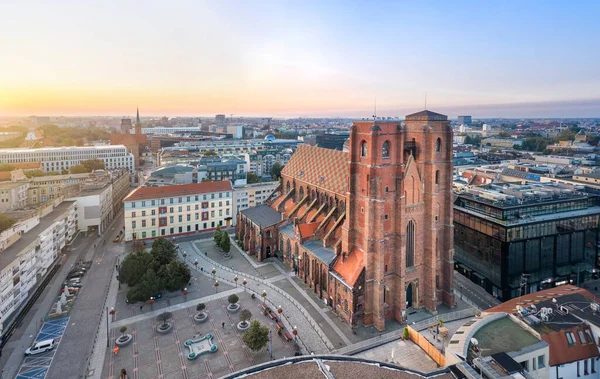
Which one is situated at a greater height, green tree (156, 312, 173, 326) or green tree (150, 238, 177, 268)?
green tree (150, 238, 177, 268)

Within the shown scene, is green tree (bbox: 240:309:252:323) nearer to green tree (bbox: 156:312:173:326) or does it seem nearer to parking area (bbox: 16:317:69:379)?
green tree (bbox: 156:312:173:326)

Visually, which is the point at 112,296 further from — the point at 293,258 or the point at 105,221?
the point at 105,221

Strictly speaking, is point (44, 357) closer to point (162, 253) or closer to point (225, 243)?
point (162, 253)

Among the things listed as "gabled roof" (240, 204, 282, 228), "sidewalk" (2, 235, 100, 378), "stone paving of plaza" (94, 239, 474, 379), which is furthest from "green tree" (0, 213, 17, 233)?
"gabled roof" (240, 204, 282, 228)

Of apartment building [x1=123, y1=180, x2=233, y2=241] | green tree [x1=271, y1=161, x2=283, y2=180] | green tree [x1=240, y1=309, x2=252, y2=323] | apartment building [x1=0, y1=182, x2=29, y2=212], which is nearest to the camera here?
green tree [x1=240, y1=309, x2=252, y2=323]

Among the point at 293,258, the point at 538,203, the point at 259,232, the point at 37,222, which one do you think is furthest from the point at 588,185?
the point at 37,222

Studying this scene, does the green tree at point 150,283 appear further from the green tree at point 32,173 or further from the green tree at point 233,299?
the green tree at point 32,173

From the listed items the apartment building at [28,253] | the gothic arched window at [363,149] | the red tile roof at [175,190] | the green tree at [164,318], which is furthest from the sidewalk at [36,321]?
the gothic arched window at [363,149]
